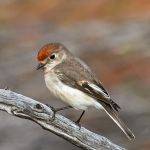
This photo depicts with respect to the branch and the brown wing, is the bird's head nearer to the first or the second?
the brown wing

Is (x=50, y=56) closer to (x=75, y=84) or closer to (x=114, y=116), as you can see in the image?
(x=75, y=84)

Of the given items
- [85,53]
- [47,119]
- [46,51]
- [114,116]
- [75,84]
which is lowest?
[47,119]

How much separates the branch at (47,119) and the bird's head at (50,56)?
891 mm

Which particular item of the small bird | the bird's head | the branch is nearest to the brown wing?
the small bird

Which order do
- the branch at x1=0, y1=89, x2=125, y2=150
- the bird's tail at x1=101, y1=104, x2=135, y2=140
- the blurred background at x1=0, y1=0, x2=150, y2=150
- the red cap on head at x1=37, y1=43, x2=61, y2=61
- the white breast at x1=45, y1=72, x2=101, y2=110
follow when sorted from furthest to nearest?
1. the blurred background at x1=0, y1=0, x2=150, y2=150
2. the red cap on head at x1=37, y1=43, x2=61, y2=61
3. the white breast at x1=45, y1=72, x2=101, y2=110
4. the bird's tail at x1=101, y1=104, x2=135, y2=140
5. the branch at x1=0, y1=89, x2=125, y2=150

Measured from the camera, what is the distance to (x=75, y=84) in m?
12.0

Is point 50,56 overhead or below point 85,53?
below

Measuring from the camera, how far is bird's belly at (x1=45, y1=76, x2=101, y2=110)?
1189cm

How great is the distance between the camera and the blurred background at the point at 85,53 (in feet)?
51.1

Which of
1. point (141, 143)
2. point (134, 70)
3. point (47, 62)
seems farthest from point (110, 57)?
point (47, 62)

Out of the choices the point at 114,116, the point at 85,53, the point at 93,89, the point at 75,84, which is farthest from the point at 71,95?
the point at 85,53

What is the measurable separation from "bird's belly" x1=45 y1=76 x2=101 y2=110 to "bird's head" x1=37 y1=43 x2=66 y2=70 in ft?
0.84

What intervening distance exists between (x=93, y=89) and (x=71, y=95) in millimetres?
261

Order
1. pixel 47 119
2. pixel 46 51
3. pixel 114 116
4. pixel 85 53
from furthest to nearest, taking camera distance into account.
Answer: pixel 85 53 → pixel 46 51 → pixel 114 116 → pixel 47 119
